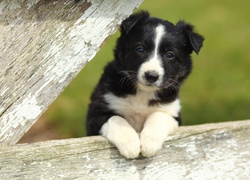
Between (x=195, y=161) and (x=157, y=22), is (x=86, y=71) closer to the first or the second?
(x=157, y=22)

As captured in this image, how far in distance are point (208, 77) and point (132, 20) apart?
17.9ft

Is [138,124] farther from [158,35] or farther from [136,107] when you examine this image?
[158,35]

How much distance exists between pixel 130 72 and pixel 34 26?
1.28 metres

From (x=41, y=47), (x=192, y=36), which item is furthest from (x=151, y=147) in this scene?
(x=192, y=36)

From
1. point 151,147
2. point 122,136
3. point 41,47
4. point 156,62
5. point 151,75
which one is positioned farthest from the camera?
point 156,62

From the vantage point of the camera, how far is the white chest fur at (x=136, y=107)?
410cm

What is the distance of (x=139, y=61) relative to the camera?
3982mm

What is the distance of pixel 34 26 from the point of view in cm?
284

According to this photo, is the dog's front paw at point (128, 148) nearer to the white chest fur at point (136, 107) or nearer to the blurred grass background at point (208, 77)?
the white chest fur at point (136, 107)

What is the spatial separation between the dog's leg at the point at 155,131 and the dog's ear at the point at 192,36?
51 cm

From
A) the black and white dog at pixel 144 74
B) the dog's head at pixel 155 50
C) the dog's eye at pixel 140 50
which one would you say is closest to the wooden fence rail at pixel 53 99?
the black and white dog at pixel 144 74

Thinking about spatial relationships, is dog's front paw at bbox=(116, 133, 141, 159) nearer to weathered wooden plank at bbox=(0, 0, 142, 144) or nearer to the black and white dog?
weathered wooden plank at bbox=(0, 0, 142, 144)

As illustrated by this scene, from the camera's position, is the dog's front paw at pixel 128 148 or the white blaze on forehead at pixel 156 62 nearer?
the dog's front paw at pixel 128 148

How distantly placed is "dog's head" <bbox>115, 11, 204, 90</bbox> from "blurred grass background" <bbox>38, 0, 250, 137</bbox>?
8.48 feet
